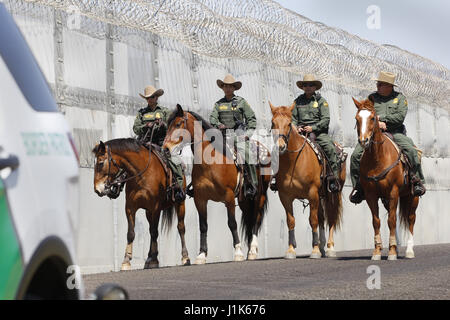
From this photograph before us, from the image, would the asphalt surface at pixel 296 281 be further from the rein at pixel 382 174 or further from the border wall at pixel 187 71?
the border wall at pixel 187 71

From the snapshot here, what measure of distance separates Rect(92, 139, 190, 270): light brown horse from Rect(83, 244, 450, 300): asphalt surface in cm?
194

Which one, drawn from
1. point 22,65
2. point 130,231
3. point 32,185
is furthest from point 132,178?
point 32,185

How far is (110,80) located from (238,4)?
3928 mm

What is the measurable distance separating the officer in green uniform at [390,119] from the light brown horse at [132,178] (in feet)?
10.3

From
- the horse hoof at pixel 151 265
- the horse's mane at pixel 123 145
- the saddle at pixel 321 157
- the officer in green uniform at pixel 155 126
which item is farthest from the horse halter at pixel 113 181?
the saddle at pixel 321 157

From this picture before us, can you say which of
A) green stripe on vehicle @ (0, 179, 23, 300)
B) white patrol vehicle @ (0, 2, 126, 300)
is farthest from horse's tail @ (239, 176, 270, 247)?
green stripe on vehicle @ (0, 179, 23, 300)

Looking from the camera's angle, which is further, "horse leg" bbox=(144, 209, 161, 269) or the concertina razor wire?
the concertina razor wire

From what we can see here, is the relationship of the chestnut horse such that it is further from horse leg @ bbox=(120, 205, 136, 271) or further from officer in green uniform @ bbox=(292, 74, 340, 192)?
officer in green uniform @ bbox=(292, 74, 340, 192)

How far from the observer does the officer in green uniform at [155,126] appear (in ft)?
54.7

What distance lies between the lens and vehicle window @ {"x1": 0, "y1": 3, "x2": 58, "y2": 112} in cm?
380

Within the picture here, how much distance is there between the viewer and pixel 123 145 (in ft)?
51.9

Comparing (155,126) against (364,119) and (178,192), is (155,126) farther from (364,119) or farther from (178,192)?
(364,119)

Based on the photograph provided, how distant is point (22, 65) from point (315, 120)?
550 inches
